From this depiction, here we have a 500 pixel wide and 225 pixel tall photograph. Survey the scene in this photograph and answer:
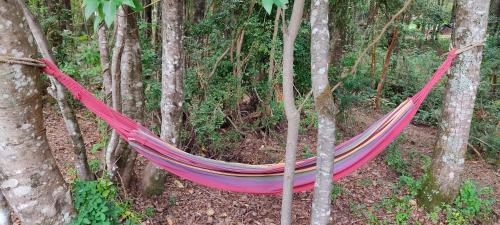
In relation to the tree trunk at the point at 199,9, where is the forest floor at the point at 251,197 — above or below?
below

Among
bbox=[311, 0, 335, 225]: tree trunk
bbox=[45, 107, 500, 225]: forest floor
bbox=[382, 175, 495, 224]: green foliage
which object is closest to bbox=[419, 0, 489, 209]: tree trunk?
bbox=[382, 175, 495, 224]: green foliage

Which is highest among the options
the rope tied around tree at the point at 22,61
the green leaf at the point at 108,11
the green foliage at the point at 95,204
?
the green leaf at the point at 108,11

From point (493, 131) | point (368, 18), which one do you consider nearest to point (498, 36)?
point (493, 131)

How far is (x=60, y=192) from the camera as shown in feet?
5.21

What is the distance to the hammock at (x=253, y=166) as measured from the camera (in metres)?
1.94

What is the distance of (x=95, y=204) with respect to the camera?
1.77 m

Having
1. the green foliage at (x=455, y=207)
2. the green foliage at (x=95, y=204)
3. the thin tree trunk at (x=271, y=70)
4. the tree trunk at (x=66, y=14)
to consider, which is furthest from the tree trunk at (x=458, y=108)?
the tree trunk at (x=66, y=14)

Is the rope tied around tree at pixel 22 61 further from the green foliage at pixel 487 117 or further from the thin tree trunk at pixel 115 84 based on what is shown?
the green foliage at pixel 487 117

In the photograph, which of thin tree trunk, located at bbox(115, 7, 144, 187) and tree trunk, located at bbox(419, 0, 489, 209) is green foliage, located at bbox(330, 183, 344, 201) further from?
thin tree trunk, located at bbox(115, 7, 144, 187)

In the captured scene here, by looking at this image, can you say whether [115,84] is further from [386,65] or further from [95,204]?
[386,65]

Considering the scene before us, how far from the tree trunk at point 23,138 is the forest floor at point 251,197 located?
836 millimetres

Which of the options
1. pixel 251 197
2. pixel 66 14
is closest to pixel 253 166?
pixel 251 197

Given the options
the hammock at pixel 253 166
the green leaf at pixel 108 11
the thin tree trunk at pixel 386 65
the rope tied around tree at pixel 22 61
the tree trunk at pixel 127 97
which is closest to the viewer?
the green leaf at pixel 108 11

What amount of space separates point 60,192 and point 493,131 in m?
4.34
